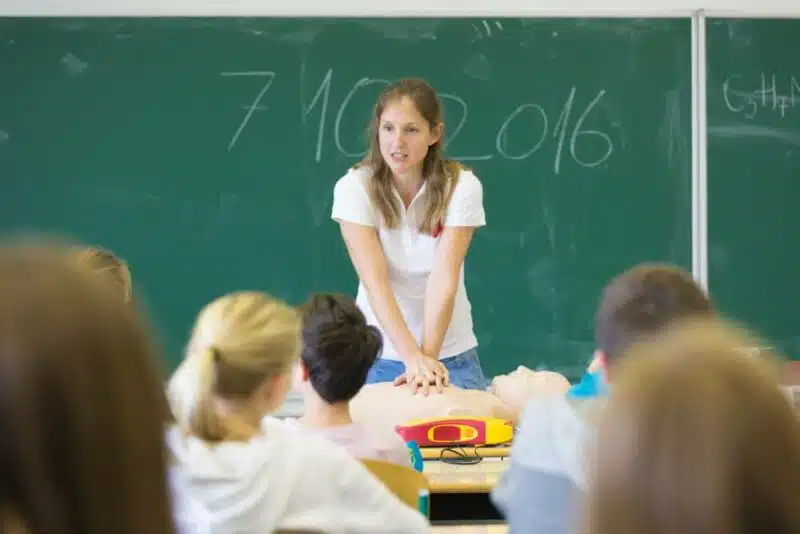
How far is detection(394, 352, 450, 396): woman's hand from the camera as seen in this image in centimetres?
283

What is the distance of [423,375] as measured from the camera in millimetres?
2861

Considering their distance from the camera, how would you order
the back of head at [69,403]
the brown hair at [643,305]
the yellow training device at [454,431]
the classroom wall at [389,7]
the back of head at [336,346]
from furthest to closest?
the classroom wall at [389,7] → the yellow training device at [454,431] → the back of head at [336,346] → the brown hair at [643,305] → the back of head at [69,403]

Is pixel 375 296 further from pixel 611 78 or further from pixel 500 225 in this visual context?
pixel 611 78

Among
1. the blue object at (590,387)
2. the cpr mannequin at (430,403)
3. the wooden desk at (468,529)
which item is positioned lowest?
the wooden desk at (468,529)

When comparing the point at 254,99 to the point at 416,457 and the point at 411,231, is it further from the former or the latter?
the point at 416,457

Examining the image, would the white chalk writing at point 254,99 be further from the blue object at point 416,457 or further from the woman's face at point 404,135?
the blue object at point 416,457

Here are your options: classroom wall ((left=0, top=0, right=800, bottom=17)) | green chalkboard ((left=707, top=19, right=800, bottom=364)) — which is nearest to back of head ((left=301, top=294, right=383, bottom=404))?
classroom wall ((left=0, top=0, right=800, bottom=17))

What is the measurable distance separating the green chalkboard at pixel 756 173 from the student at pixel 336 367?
101 inches

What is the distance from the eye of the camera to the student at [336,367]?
2203 millimetres

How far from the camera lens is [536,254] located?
4355 mm

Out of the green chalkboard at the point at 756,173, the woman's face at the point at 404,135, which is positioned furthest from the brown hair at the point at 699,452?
the green chalkboard at the point at 756,173

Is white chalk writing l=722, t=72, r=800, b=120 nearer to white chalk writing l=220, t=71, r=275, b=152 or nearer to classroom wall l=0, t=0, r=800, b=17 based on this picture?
classroom wall l=0, t=0, r=800, b=17

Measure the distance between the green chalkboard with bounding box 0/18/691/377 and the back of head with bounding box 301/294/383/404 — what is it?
187 centimetres

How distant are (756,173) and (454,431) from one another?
7.95 feet
